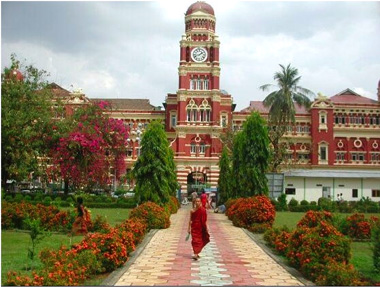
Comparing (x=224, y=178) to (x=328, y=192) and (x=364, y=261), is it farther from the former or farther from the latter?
(x=364, y=261)

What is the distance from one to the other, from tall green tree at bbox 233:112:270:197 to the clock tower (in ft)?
95.7

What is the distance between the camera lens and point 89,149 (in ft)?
117

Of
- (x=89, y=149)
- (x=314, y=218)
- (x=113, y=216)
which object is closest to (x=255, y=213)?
(x=314, y=218)

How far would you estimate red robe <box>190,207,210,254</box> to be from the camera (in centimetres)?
1149

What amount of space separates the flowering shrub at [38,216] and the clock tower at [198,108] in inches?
1371

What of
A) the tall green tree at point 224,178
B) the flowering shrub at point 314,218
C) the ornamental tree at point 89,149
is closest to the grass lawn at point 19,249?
the flowering shrub at point 314,218

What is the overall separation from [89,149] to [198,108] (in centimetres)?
2056

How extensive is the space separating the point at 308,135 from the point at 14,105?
37.4m

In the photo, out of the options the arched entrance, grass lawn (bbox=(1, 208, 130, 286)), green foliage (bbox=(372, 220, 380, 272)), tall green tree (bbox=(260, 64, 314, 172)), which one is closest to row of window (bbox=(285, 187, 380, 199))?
tall green tree (bbox=(260, 64, 314, 172))

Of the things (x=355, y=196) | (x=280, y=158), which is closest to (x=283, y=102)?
(x=280, y=158)

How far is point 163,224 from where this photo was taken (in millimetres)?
19016

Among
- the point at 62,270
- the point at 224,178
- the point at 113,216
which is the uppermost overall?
the point at 224,178

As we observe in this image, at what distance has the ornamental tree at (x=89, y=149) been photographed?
1374 inches

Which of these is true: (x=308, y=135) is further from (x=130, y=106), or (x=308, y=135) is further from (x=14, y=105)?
(x=14, y=105)
